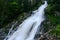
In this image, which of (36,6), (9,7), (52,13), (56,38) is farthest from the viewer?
(36,6)

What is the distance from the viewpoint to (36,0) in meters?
27.8

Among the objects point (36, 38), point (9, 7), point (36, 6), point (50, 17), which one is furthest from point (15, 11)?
point (36, 38)

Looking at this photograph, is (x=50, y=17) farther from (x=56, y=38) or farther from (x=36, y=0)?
(x=36, y=0)

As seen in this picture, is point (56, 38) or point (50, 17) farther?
point (50, 17)

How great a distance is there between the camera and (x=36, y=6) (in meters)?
26.7

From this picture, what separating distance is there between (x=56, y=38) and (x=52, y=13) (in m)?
4.10

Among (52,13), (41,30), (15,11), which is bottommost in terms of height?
(41,30)

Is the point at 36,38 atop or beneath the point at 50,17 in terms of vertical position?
beneath

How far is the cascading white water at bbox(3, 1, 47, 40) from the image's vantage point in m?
20.7

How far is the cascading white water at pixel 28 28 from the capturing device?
20.7 metres

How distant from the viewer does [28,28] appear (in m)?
21.6

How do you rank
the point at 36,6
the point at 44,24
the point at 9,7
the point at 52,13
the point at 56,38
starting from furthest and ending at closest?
the point at 36,6 → the point at 9,7 → the point at 52,13 → the point at 44,24 → the point at 56,38

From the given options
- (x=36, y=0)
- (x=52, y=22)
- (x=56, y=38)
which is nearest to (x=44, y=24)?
(x=52, y=22)

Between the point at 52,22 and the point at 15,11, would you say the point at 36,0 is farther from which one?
the point at 52,22
